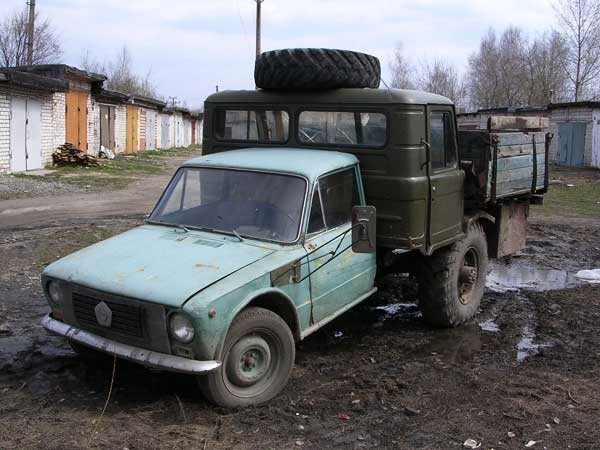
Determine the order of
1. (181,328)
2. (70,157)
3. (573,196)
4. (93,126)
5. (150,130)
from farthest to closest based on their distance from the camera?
(150,130)
(93,126)
(70,157)
(573,196)
(181,328)

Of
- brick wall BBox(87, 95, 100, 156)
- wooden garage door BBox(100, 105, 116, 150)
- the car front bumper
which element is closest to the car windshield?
the car front bumper

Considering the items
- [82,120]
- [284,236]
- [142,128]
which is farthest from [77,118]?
[284,236]

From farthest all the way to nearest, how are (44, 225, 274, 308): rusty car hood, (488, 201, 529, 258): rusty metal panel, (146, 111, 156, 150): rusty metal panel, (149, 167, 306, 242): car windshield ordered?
(146, 111, 156, 150): rusty metal panel < (488, 201, 529, 258): rusty metal panel < (149, 167, 306, 242): car windshield < (44, 225, 274, 308): rusty car hood

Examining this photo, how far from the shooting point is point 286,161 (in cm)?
507

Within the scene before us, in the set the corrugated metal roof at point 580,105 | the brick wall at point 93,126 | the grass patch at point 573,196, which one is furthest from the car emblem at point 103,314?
the corrugated metal roof at point 580,105

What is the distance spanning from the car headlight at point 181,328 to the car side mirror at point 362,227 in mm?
1413

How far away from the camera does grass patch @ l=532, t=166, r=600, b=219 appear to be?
1473 cm

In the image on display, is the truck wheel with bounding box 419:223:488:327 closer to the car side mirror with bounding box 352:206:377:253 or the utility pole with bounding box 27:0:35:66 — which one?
the car side mirror with bounding box 352:206:377:253

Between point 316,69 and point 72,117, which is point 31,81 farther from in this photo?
point 316,69

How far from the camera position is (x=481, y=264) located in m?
6.86

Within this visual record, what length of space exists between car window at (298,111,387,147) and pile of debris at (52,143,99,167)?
712 inches

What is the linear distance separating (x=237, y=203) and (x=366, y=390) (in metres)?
1.70

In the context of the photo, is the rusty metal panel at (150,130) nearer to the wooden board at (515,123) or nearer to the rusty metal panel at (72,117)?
the rusty metal panel at (72,117)

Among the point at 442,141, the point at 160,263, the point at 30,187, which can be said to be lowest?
the point at 30,187
